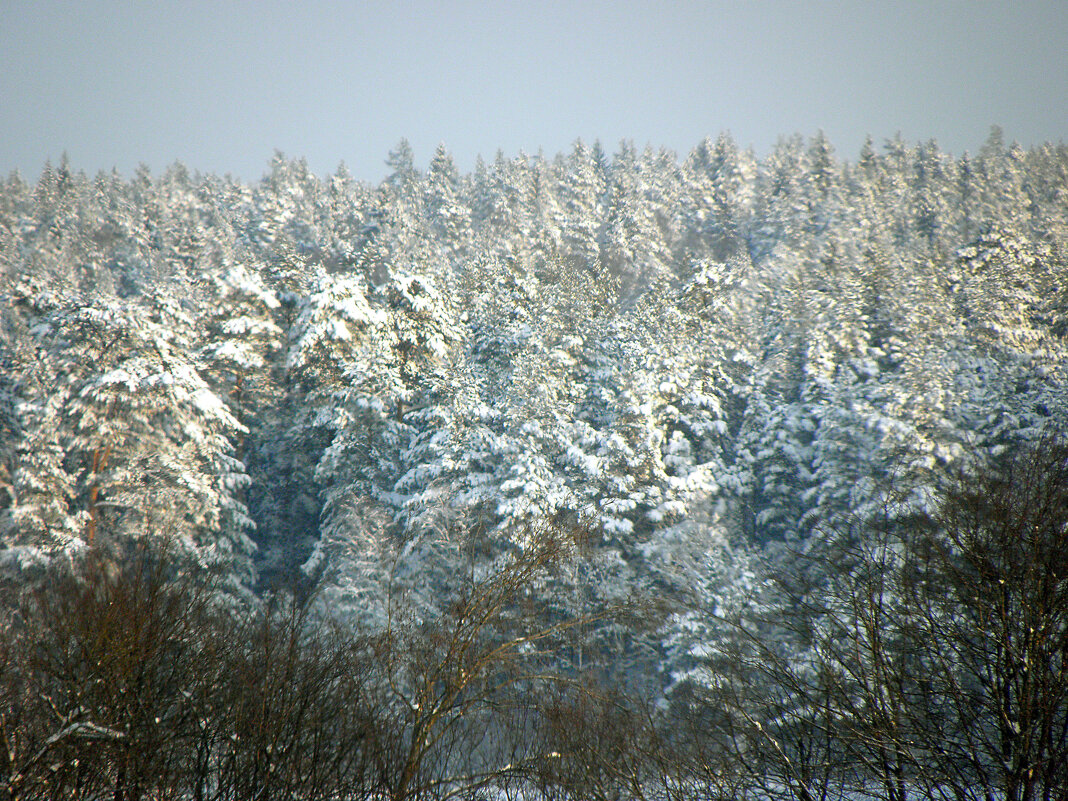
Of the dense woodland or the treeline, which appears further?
the dense woodland

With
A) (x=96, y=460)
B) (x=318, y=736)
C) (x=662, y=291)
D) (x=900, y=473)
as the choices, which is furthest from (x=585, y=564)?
(x=662, y=291)

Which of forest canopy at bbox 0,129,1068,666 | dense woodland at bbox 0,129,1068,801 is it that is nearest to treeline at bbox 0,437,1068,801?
dense woodland at bbox 0,129,1068,801

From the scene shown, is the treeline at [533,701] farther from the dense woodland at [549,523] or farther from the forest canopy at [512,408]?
the forest canopy at [512,408]

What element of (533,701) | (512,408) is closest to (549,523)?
(533,701)

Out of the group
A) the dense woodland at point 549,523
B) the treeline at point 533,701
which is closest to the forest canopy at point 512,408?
the dense woodland at point 549,523

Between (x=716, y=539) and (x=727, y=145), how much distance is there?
57531mm

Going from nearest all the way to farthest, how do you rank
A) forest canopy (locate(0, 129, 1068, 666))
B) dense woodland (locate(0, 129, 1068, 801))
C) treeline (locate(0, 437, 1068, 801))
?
treeline (locate(0, 437, 1068, 801))
dense woodland (locate(0, 129, 1068, 801))
forest canopy (locate(0, 129, 1068, 666))

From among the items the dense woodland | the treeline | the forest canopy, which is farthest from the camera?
the forest canopy

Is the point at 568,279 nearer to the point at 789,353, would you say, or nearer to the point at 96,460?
the point at 789,353

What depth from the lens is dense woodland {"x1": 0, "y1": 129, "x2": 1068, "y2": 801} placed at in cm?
677

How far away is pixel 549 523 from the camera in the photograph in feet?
36.3

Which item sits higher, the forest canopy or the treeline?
the forest canopy

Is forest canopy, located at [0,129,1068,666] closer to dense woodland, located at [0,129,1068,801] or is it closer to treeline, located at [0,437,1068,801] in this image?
dense woodland, located at [0,129,1068,801]

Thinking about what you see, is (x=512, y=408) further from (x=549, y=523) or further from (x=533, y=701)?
(x=533, y=701)
